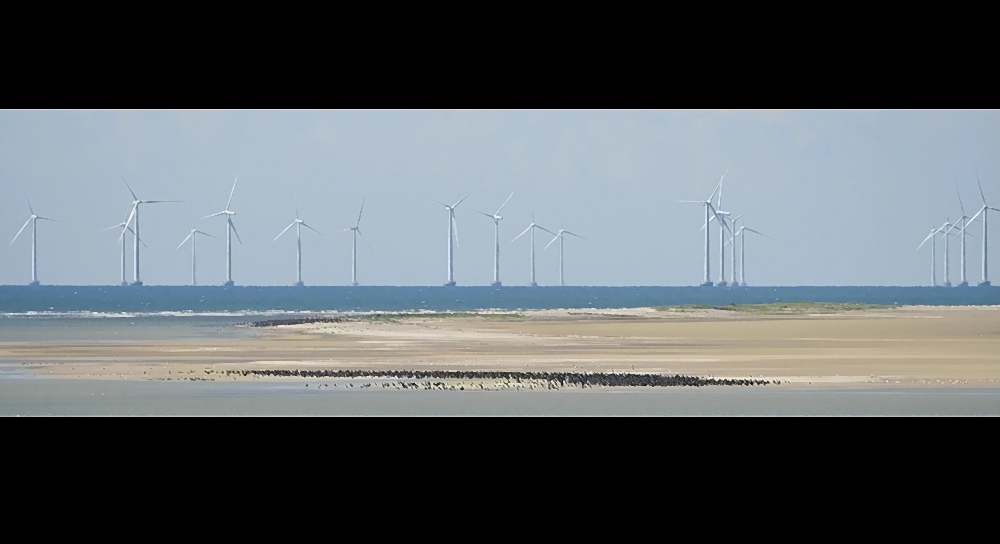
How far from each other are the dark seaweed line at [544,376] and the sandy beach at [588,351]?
709 millimetres

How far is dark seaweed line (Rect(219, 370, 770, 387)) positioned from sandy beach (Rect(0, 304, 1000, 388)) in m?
0.71

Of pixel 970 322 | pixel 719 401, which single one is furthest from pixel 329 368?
pixel 970 322

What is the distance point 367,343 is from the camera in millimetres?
40844

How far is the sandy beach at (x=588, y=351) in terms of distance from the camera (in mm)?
28391

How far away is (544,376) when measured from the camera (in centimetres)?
2753

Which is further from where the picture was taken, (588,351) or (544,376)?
(588,351)

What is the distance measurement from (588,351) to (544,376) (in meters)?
8.53

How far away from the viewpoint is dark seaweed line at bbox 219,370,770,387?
1012 inches

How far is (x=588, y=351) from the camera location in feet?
118

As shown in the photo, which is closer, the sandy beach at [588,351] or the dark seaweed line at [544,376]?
the dark seaweed line at [544,376]

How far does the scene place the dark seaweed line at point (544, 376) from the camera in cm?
2570

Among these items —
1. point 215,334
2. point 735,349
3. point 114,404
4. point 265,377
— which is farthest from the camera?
point 215,334
